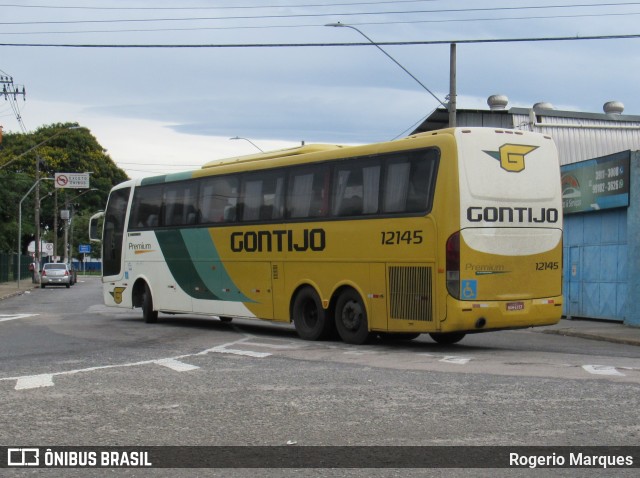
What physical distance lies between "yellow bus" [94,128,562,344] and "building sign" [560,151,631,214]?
7.91m

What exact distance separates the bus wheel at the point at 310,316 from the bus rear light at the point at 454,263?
329cm

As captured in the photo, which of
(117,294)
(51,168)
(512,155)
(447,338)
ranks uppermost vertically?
(51,168)

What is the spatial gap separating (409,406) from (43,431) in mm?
3381

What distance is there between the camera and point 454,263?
14.8m

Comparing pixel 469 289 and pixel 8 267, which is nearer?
pixel 469 289

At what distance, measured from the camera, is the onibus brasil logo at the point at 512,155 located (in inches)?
608

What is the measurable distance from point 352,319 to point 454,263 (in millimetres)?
2741

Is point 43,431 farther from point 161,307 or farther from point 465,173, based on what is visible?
point 161,307

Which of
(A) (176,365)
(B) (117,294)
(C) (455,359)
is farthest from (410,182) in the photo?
(B) (117,294)

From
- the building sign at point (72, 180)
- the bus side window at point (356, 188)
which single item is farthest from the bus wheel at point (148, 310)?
the building sign at point (72, 180)

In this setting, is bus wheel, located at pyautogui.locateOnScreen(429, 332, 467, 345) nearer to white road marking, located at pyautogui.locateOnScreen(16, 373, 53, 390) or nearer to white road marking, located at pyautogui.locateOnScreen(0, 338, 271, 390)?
white road marking, located at pyautogui.locateOnScreen(0, 338, 271, 390)

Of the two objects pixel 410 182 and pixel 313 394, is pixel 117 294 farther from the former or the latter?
pixel 313 394

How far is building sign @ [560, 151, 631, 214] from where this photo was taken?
2336 cm

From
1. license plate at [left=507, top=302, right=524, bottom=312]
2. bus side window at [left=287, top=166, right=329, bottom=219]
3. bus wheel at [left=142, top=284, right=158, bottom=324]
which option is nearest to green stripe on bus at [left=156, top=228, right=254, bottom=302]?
bus wheel at [left=142, top=284, right=158, bottom=324]
